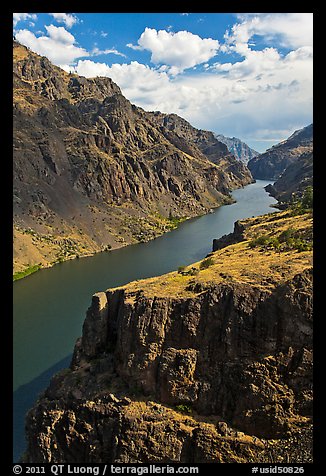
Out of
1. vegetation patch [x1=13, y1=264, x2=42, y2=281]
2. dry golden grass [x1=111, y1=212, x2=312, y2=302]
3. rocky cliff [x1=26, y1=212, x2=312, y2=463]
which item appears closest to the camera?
rocky cliff [x1=26, y1=212, x2=312, y2=463]

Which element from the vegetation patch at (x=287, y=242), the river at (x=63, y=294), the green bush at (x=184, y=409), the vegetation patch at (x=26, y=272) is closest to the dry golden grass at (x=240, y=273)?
the vegetation patch at (x=287, y=242)

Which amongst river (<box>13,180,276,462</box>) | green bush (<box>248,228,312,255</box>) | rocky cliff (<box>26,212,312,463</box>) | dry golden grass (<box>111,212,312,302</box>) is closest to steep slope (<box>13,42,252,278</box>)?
river (<box>13,180,276,462</box>)

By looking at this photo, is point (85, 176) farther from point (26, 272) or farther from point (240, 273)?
point (240, 273)

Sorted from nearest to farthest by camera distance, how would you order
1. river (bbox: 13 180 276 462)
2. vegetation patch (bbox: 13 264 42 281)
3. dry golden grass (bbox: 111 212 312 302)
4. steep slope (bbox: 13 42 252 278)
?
dry golden grass (bbox: 111 212 312 302) < river (bbox: 13 180 276 462) < vegetation patch (bbox: 13 264 42 281) < steep slope (bbox: 13 42 252 278)

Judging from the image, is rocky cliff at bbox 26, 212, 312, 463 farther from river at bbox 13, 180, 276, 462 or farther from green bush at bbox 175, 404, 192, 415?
river at bbox 13, 180, 276, 462

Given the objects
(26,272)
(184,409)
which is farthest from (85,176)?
(184,409)

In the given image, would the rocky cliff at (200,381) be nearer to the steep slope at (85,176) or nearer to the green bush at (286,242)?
the green bush at (286,242)
